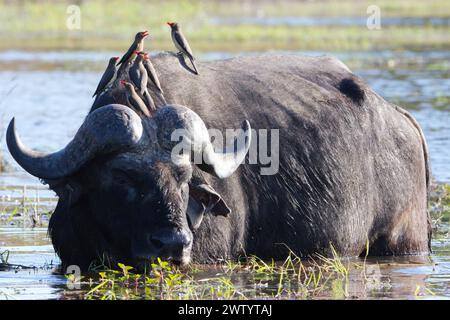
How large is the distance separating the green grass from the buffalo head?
18.2m

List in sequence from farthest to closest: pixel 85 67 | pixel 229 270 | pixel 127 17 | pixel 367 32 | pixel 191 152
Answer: pixel 127 17
pixel 367 32
pixel 85 67
pixel 229 270
pixel 191 152

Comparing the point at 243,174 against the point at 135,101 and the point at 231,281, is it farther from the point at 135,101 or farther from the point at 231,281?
the point at 135,101

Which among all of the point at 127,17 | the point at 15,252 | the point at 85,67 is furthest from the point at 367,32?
the point at 15,252

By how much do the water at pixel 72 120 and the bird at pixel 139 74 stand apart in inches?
49.4

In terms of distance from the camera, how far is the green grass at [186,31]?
27.3m

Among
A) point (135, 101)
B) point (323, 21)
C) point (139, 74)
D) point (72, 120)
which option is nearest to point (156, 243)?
point (135, 101)

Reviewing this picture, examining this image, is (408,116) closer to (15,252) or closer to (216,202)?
(216,202)

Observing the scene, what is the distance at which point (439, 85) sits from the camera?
19078mm

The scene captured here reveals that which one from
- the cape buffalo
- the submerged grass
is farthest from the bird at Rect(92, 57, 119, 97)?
the submerged grass

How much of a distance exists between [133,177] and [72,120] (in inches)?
338

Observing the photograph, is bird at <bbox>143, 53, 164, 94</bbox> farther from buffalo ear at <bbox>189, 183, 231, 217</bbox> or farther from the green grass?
the green grass

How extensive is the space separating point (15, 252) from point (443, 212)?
3.72m

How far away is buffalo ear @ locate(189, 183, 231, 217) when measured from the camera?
6.82 metres
